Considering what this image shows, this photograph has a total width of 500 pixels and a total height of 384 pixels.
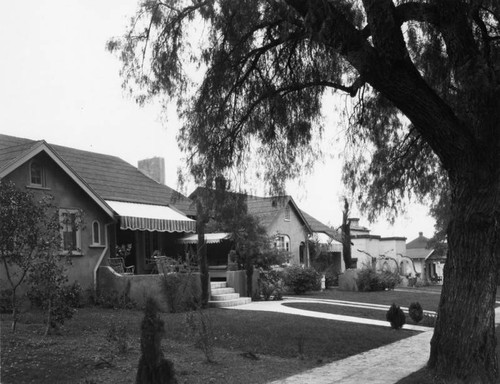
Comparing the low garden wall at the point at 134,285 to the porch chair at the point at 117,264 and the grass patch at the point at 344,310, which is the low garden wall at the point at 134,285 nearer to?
the porch chair at the point at 117,264

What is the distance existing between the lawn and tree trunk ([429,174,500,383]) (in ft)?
8.81

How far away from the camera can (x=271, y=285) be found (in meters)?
23.1

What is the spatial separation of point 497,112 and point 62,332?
969cm

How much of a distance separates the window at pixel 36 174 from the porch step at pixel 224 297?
6.63m

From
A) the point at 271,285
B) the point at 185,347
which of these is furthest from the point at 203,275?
the point at 185,347

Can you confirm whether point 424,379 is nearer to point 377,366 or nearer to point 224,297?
point 377,366

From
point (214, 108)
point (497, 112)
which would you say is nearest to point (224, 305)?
point (214, 108)

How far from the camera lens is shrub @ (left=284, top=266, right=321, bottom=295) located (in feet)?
87.4

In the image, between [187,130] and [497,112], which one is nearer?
[497,112]

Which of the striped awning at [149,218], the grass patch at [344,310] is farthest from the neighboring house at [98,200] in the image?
the grass patch at [344,310]

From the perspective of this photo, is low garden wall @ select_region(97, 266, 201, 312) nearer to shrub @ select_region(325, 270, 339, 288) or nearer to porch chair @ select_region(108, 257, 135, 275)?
porch chair @ select_region(108, 257, 135, 275)

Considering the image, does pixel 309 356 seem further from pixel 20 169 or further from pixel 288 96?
pixel 20 169

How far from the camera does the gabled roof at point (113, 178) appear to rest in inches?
909

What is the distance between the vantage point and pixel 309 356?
1184 cm
